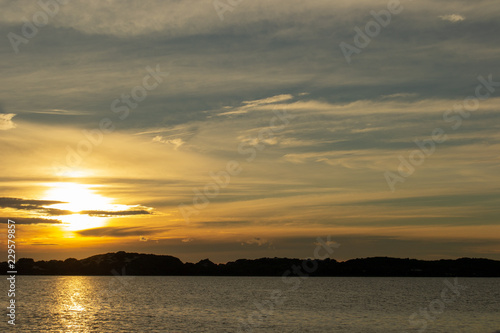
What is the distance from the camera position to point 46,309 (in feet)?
429

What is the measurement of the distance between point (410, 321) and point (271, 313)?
29.3m

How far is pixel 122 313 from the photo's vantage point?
11975 centimetres

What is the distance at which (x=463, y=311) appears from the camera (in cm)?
12606

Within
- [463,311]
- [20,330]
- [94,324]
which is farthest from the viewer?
[463,311]

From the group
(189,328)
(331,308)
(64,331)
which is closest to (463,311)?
(331,308)

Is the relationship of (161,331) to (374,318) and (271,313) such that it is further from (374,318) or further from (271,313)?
(374,318)

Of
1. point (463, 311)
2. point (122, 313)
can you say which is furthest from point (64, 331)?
point (463, 311)

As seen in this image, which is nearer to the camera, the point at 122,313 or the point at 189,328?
the point at 189,328

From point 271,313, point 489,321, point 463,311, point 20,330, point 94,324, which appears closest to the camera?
point 20,330

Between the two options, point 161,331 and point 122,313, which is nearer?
point 161,331

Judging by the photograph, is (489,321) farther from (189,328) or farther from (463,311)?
(189,328)

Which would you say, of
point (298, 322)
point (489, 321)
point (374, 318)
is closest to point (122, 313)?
point (298, 322)

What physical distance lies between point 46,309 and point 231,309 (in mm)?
46047

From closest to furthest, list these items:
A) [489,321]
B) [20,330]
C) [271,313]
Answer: [20,330], [489,321], [271,313]
